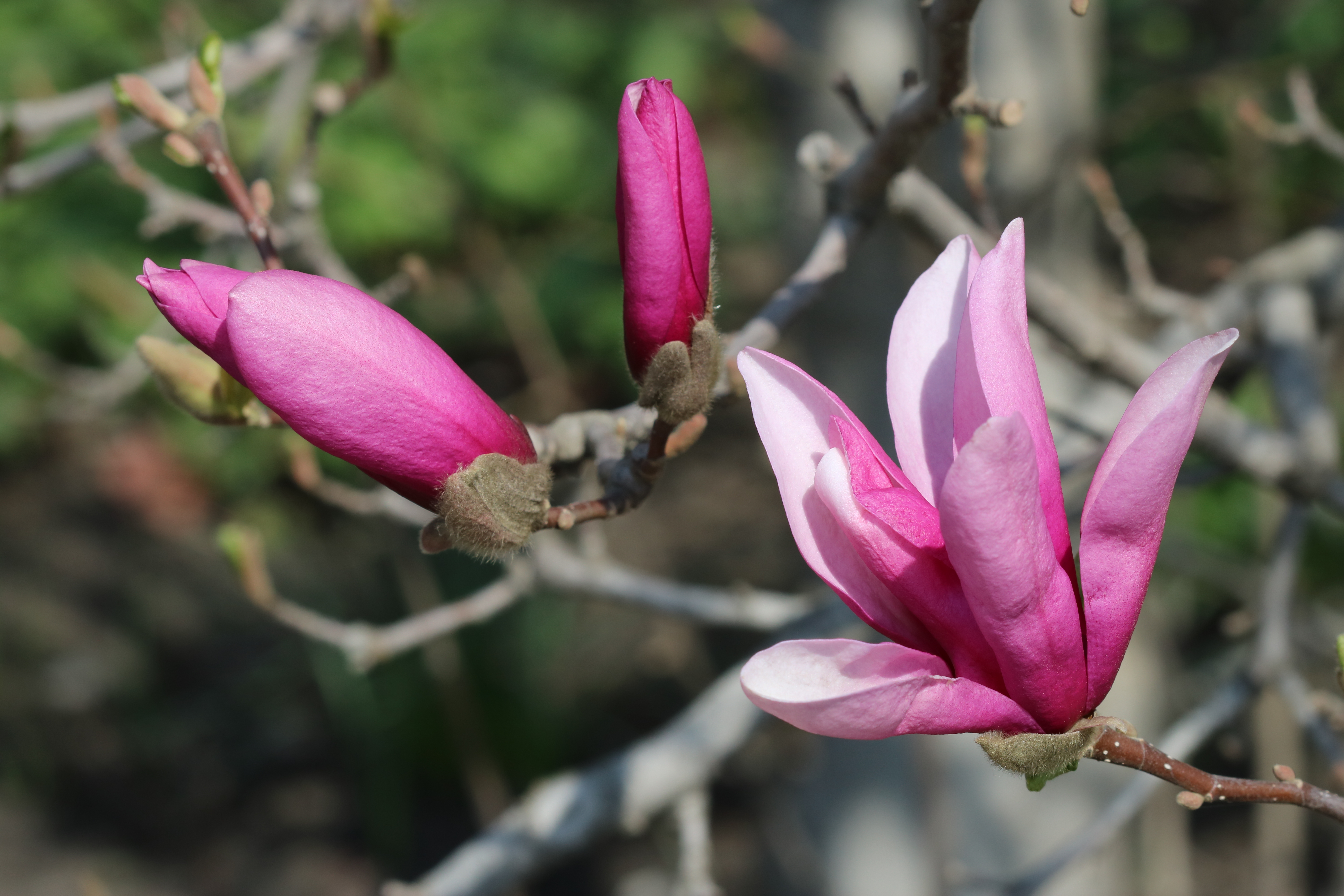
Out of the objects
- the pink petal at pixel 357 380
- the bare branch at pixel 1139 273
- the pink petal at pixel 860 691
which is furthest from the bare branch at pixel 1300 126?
the pink petal at pixel 357 380

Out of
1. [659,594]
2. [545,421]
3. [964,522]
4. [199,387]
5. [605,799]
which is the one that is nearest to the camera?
[964,522]

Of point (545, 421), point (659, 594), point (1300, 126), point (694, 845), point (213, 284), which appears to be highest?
point (213, 284)

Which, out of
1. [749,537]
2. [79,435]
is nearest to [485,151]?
[749,537]

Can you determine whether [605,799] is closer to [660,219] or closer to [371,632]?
[371,632]

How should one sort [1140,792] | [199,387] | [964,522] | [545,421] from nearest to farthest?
[964,522], [199,387], [1140,792], [545,421]

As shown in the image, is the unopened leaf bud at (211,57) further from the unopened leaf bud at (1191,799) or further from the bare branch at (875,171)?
the unopened leaf bud at (1191,799)

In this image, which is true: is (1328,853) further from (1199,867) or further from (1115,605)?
(1115,605)

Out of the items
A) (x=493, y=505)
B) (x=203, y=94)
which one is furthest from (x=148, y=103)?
(x=493, y=505)
